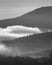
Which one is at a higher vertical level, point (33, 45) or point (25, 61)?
point (33, 45)

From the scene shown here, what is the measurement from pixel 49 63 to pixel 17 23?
6327cm

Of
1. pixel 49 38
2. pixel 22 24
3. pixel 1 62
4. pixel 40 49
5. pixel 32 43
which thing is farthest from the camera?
pixel 22 24

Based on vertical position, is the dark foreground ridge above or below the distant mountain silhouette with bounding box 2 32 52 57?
below

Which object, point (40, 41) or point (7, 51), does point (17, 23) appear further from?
point (7, 51)

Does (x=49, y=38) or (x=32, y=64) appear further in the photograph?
(x=49, y=38)

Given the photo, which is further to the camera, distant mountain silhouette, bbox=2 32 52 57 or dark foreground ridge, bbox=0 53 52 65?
distant mountain silhouette, bbox=2 32 52 57

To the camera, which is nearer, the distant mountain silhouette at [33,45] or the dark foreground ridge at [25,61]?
the dark foreground ridge at [25,61]

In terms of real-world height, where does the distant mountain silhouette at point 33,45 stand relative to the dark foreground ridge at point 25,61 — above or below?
above

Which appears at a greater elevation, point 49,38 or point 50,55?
point 49,38

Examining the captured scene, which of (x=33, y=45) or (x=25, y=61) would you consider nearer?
(x=25, y=61)

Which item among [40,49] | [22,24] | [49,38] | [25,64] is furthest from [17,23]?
[25,64]

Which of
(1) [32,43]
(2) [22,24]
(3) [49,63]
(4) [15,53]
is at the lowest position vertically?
(3) [49,63]

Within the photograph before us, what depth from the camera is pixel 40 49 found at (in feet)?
165

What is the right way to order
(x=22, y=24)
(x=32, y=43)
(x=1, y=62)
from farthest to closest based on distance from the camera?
(x=22, y=24), (x=32, y=43), (x=1, y=62)
